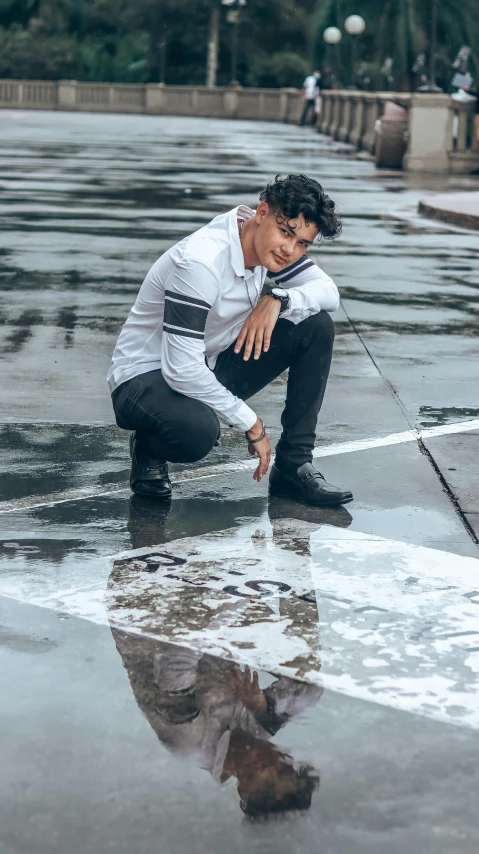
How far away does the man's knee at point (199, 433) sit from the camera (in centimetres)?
512

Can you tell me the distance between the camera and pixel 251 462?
6094 millimetres

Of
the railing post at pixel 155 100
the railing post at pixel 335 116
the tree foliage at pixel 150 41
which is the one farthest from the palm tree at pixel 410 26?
the tree foliage at pixel 150 41

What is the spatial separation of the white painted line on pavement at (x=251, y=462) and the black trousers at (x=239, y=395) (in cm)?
30

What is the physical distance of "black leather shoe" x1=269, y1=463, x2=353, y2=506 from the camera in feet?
17.6

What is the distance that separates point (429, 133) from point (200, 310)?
84.3 feet

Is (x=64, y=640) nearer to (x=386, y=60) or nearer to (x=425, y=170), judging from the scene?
(x=425, y=170)

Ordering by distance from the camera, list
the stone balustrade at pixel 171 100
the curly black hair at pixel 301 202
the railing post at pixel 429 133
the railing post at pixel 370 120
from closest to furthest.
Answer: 1. the curly black hair at pixel 301 202
2. the railing post at pixel 429 133
3. the railing post at pixel 370 120
4. the stone balustrade at pixel 171 100

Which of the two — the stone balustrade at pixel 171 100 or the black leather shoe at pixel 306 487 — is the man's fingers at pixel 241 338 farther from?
the stone balustrade at pixel 171 100

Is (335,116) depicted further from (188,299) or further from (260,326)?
(188,299)

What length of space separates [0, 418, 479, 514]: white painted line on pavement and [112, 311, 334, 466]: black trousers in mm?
304

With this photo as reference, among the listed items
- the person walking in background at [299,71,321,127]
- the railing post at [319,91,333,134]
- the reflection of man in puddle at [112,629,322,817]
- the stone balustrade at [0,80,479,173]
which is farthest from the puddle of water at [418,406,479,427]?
the person walking in background at [299,71,321,127]

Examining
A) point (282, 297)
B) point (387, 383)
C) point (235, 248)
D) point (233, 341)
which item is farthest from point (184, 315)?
point (387, 383)

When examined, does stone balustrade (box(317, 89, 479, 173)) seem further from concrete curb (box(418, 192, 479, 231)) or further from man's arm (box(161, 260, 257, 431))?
man's arm (box(161, 260, 257, 431))

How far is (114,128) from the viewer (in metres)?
49.9
